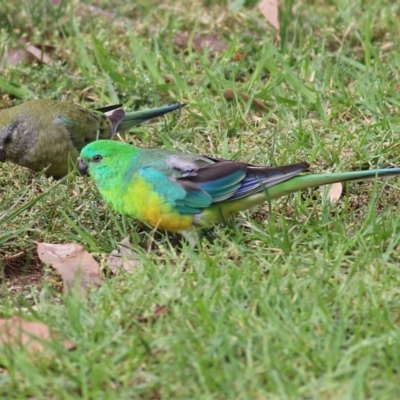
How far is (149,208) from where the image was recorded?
14.0 feet

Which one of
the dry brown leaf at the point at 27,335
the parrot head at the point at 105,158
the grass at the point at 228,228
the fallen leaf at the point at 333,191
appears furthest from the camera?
the fallen leaf at the point at 333,191

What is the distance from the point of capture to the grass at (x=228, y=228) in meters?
3.17

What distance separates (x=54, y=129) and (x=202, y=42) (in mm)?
1629

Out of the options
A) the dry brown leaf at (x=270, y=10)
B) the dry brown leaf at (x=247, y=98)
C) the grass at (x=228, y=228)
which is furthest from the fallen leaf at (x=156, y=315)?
the dry brown leaf at (x=270, y=10)

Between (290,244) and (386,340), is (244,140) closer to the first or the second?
(290,244)

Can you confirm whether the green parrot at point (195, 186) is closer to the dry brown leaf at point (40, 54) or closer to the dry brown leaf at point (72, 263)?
the dry brown leaf at point (72, 263)

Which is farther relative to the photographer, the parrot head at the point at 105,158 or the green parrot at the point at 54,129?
the green parrot at the point at 54,129

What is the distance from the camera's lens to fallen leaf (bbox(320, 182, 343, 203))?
4672mm

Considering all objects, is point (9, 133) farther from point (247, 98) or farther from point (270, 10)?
point (270, 10)

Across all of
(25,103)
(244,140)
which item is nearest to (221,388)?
(244,140)

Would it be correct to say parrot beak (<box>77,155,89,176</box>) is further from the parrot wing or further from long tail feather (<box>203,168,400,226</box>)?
long tail feather (<box>203,168,400,226</box>)

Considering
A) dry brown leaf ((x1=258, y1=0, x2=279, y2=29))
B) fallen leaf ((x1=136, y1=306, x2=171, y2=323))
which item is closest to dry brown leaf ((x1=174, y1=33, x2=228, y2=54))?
dry brown leaf ((x1=258, y1=0, x2=279, y2=29))

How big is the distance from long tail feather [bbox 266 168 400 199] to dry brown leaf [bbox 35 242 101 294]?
912 mm

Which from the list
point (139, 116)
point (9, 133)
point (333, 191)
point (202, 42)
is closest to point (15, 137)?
point (9, 133)
